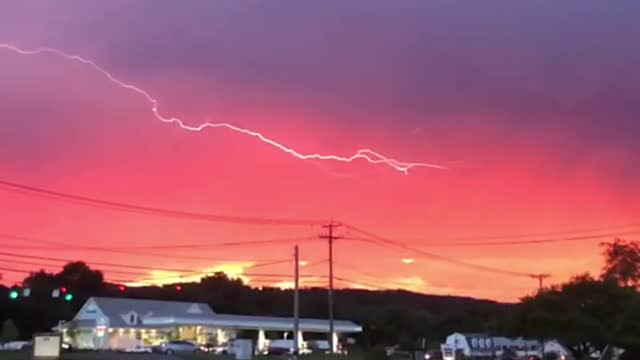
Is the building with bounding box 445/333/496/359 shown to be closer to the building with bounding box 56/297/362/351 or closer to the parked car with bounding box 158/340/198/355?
the building with bounding box 56/297/362/351

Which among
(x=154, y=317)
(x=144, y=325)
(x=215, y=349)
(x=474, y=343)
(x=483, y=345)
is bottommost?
(x=215, y=349)

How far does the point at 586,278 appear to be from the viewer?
82938 mm

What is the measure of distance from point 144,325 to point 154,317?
167 centimetres

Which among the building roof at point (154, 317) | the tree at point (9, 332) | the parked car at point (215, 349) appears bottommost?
the parked car at point (215, 349)

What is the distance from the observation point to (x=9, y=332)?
116 metres

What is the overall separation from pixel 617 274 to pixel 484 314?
79.8 metres

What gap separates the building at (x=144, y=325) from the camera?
409 feet

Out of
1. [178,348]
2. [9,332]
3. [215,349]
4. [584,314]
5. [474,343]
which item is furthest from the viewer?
[474,343]

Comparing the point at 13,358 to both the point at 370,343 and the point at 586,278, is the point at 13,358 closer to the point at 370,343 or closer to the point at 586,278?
the point at 586,278

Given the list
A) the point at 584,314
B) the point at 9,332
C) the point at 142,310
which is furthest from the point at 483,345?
the point at 584,314

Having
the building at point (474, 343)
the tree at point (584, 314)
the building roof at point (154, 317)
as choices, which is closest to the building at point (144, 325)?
the building roof at point (154, 317)

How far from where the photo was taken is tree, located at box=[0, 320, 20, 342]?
11381 centimetres

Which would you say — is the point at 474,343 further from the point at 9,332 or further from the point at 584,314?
the point at 584,314

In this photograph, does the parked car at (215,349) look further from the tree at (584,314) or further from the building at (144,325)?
the tree at (584,314)
